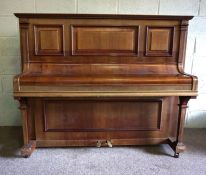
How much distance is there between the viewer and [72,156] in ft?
6.81

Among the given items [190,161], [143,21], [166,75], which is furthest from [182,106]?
[143,21]

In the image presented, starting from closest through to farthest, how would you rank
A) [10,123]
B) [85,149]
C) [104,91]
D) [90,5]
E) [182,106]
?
[104,91] → [182,106] → [85,149] → [90,5] → [10,123]

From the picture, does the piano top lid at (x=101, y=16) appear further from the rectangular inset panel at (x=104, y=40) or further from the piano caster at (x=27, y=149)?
the piano caster at (x=27, y=149)

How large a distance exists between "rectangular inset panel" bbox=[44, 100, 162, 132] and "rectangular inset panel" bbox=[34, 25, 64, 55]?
0.45 meters

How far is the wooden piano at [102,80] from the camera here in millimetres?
1780

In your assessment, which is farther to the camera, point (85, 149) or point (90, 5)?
point (90, 5)

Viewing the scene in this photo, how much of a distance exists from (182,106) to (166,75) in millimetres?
320

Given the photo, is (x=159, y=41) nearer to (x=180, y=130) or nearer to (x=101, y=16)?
(x=101, y=16)

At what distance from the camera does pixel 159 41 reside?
2.03 m

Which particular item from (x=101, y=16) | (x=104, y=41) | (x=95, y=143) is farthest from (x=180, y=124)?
(x=101, y=16)

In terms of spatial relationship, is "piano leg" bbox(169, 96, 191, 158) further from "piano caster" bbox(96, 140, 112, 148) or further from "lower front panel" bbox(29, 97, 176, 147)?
"piano caster" bbox(96, 140, 112, 148)

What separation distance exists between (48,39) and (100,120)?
0.87 metres

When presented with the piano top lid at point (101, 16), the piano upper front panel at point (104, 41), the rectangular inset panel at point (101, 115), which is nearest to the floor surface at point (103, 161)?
the rectangular inset panel at point (101, 115)

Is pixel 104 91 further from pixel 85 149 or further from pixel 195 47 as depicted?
pixel 195 47
